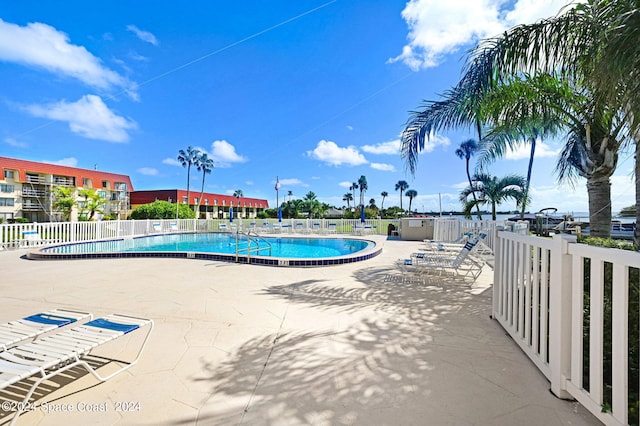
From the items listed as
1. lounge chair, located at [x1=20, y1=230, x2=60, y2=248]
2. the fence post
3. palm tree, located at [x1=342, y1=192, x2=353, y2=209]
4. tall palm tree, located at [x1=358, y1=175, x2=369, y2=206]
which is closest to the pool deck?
the fence post

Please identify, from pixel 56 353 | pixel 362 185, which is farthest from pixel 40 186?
pixel 362 185

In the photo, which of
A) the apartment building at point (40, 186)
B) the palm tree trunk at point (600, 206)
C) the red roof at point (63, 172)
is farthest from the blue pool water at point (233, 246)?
the red roof at point (63, 172)

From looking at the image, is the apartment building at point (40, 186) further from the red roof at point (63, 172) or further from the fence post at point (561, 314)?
the fence post at point (561, 314)

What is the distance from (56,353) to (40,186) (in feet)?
157

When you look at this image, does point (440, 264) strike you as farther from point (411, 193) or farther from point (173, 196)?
point (411, 193)

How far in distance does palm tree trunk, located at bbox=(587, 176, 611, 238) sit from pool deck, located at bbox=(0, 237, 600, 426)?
6.26 ft

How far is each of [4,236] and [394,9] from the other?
15.4 metres

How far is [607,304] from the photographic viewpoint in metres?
1.92

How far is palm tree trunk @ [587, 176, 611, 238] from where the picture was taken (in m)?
4.17

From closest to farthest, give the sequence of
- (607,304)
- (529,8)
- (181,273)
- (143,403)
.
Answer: (143,403) < (607,304) < (529,8) < (181,273)

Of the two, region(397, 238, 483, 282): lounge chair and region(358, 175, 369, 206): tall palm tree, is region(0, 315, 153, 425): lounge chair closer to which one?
region(397, 238, 483, 282): lounge chair

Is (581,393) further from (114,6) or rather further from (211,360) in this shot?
(114,6)

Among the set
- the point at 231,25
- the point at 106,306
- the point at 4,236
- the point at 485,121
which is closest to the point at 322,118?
the point at 231,25

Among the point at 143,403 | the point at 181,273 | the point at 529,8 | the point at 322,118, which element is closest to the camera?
the point at 143,403
